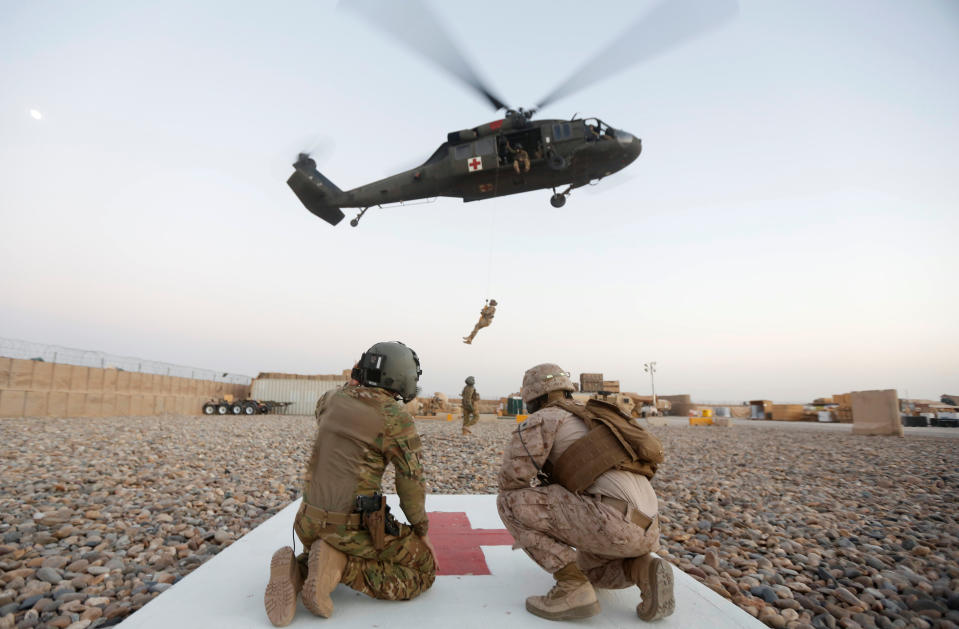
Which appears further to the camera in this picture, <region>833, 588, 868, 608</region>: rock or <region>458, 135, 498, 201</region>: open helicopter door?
<region>458, 135, 498, 201</region>: open helicopter door

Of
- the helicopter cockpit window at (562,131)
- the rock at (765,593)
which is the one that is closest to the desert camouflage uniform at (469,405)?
the helicopter cockpit window at (562,131)

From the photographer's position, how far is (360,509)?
2252mm

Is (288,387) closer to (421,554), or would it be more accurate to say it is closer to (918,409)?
(421,554)

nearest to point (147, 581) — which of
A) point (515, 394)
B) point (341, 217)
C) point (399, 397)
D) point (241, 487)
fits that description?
point (399, 397)

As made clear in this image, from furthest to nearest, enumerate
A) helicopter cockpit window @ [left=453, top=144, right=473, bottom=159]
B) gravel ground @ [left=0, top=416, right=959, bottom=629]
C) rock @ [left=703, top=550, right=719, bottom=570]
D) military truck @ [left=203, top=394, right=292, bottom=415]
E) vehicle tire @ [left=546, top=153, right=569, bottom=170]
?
military truck @ [left=203, top=394, right=292, bottom=415] < helicopter cockpit window @ [left=453, top=144, right=473, bottom=159] < vehicle tire @ [left=546, top=153, right=569, bottom=170] < rock @ [left=703, top=550, right=719, bottom=570] < gravel ground @ [left=0, top=416, right=959, bottom=629]

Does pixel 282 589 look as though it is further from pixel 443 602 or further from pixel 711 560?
pixel 711 560

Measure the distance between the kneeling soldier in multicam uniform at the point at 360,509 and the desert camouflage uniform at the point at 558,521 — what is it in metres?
0.48

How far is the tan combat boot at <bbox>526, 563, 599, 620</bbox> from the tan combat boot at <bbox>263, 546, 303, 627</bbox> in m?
1.10

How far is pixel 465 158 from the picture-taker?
36.4ft

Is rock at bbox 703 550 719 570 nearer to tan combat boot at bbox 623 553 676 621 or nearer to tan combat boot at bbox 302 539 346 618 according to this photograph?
tan combat boot at bbox 623 553 676 621

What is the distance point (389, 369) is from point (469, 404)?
10.9 m

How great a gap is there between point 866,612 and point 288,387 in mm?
29704

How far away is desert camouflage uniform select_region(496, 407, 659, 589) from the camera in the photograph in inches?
84.9

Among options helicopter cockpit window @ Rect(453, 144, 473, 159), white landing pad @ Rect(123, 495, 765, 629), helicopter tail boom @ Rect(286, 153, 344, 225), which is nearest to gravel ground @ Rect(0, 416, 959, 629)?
white landing pad @ Rect(123, 495, 765, 629)
